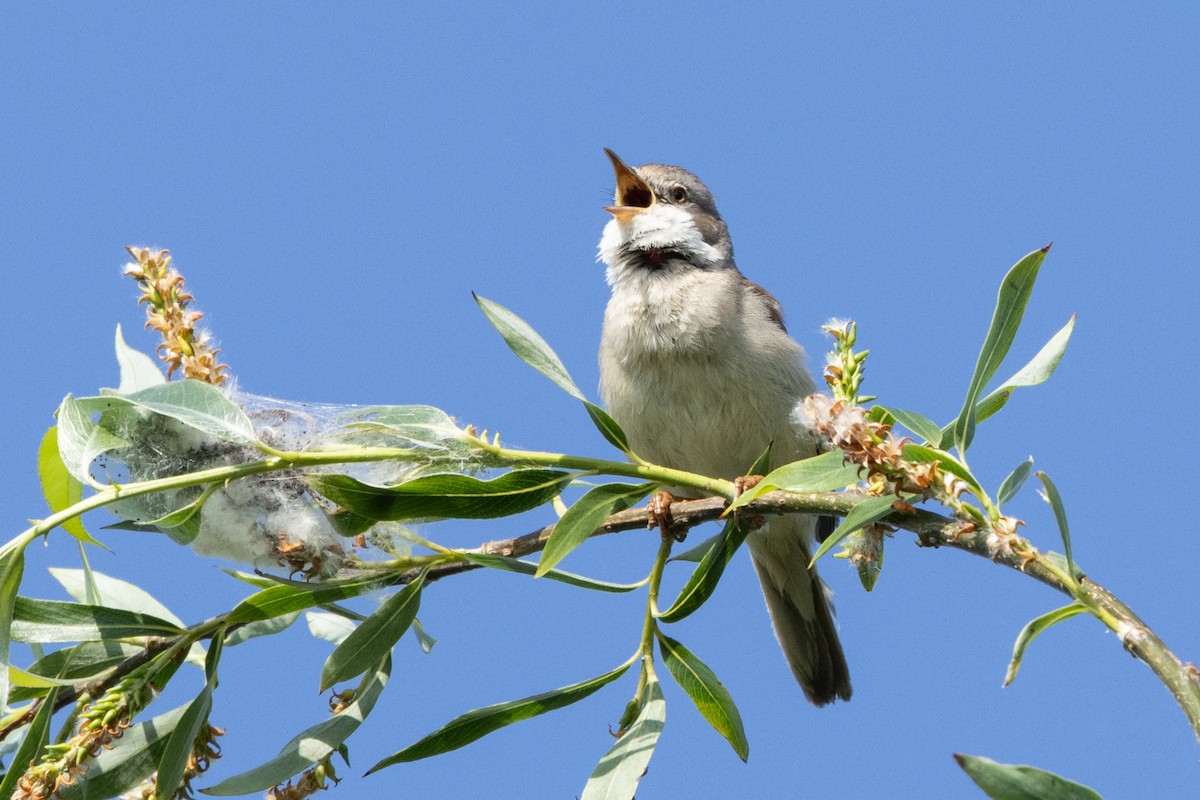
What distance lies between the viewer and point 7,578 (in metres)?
2.18

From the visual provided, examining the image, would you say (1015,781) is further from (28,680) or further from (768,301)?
(768,301)

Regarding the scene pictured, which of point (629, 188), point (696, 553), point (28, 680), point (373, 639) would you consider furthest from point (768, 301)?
point (28, 680)

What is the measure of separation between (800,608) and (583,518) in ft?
9.97

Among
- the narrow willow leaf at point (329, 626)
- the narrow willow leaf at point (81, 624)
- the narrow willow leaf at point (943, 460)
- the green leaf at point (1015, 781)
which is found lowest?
the green leaf at point (1015, 781)

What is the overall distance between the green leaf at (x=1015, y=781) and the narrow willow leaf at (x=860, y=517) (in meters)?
0.56

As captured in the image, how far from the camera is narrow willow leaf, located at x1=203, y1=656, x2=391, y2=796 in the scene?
7.71 ft

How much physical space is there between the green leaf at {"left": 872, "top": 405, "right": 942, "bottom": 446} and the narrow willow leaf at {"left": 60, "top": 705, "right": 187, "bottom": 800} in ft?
4.76

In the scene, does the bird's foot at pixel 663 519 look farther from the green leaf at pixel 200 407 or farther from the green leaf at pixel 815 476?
the green leaf at pixel 200 407

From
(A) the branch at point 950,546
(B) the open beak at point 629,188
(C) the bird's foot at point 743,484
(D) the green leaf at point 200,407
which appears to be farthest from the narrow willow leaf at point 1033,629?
(B) the open beak at point 629,188

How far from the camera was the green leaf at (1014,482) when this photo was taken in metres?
2.15

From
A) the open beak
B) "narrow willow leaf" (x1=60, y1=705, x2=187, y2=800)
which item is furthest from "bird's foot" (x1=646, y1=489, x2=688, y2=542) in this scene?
the open beak

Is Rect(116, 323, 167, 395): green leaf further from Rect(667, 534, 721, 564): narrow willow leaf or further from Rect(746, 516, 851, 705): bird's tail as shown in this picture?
Rect(746, 516, 851, 705): bird's tail

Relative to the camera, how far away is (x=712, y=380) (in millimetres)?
4562

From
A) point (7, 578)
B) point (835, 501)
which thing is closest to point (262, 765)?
point (7, 578)
